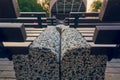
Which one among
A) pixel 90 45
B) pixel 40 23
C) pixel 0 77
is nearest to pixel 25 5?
pixel 40 23

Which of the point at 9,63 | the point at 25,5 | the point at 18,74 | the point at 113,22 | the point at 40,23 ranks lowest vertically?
the point at 25,5

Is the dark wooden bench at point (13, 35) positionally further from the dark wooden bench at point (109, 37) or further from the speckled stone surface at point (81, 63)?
the dark wooden bench at point (109, 37)

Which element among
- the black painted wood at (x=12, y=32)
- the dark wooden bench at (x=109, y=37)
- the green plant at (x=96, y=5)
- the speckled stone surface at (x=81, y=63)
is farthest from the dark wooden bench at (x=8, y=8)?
the green plant at (x=96, y=5)

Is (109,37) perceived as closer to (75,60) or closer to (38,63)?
(75,60)

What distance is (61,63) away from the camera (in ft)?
10.9

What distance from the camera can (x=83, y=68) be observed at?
337 centimetres

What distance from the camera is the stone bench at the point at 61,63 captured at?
3246 mm

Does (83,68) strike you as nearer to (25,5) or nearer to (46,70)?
(46,70)

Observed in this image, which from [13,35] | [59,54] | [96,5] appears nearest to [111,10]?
[59,54]

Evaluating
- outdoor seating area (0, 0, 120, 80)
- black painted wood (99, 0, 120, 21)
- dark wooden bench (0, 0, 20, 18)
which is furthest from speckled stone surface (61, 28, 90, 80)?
dark wooden bench (0, 0, 20, 18)

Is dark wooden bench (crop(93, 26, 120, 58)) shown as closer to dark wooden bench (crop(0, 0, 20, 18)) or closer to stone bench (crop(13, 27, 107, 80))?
stone bench (crop(13, 27, 107, 80))

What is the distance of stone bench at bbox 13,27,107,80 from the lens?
128 inches

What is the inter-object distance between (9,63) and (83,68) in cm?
191

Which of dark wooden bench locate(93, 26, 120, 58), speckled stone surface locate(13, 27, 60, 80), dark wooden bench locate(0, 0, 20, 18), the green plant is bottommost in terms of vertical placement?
the green plant
